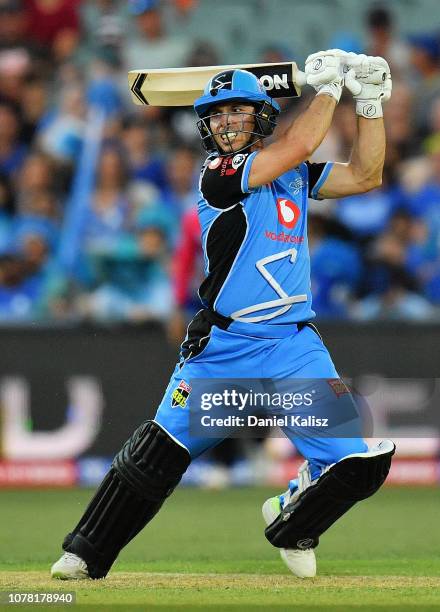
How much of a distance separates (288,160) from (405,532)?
3270 millimetres

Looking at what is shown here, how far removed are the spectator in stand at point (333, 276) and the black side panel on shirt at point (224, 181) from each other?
4.73 metres

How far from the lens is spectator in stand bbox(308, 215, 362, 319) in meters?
10.2

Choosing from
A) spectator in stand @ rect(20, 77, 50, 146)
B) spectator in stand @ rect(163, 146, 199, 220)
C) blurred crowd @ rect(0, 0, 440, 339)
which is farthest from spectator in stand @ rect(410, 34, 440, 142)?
spectator in stand @ rect(20, 77, 50, 146)

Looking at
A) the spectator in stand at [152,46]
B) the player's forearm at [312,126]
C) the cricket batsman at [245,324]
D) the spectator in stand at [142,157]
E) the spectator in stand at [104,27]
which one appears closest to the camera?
the player's forearm at [312,126]

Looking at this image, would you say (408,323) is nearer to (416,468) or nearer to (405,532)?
(416,468)

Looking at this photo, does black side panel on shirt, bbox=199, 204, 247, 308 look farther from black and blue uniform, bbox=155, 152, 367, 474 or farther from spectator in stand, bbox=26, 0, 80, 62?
spectator in stand, bbox=26, 0, 80, 62

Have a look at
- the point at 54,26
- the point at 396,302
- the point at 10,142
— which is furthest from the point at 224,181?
the point at 54,26

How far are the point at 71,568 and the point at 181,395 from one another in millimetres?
914

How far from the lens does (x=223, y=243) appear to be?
546 centimetres

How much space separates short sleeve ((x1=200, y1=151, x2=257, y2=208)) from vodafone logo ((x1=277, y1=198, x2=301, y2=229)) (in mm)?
190

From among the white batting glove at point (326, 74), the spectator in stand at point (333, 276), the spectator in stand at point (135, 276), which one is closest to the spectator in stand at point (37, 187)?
the spectator in stand at point (135, 276)

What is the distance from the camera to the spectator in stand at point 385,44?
11914 millimetres

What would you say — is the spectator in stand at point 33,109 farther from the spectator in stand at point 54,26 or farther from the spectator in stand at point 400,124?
the spectator in stand at point 400,124

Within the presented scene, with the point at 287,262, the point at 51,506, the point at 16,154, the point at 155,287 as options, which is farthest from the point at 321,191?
the point at 16,154
